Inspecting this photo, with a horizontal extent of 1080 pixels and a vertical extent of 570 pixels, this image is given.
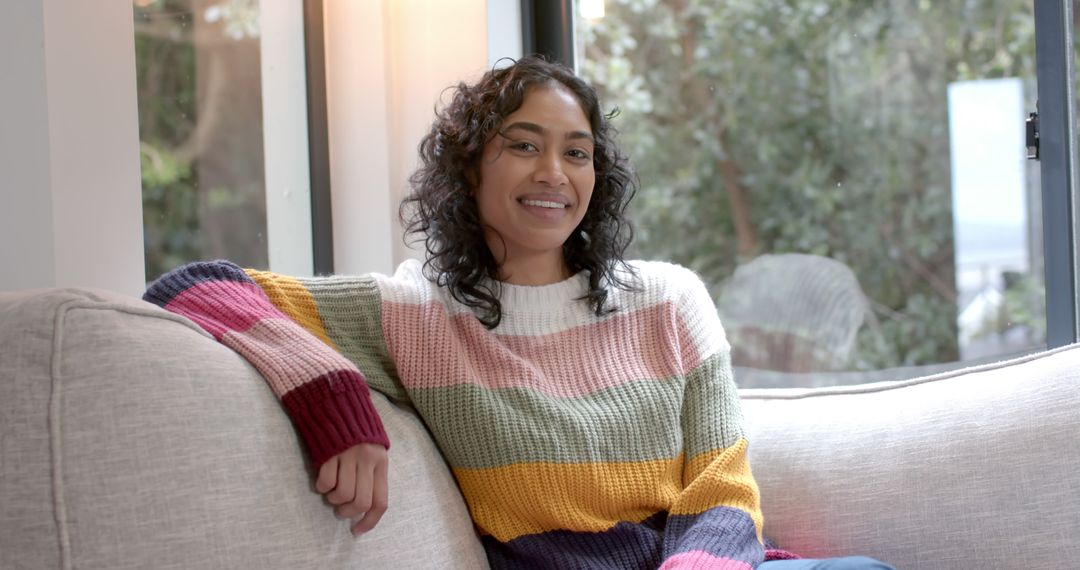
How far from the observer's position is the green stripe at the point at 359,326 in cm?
154

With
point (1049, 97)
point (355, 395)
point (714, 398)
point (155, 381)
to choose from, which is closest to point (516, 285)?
point (714, 398)

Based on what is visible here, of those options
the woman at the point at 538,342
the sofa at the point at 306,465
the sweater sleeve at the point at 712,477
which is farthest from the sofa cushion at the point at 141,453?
the sweater sleeve at the point at 712,477

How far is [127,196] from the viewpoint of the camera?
5.07 feet

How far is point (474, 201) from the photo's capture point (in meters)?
A: 1.79

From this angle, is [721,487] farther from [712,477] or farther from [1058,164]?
[1058,164]

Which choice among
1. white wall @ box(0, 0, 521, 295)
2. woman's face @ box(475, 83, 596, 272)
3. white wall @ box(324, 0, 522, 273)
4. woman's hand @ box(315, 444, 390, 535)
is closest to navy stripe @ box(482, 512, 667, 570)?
woman's hand @ box(315, 444, 390, 535)

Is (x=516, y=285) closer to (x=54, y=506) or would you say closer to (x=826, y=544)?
(x=826, y=544)

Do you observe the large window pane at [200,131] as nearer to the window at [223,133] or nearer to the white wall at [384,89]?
the window at [223,133]

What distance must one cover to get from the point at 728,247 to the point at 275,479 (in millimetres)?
1787

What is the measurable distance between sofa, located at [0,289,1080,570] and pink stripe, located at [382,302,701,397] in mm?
89

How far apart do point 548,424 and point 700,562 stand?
283 mm

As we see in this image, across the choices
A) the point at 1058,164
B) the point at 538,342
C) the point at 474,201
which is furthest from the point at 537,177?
the point at 1058,164

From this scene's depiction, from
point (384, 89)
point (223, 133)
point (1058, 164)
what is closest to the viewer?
point (1058, 164)

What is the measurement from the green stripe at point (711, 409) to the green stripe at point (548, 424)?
0.09ft
